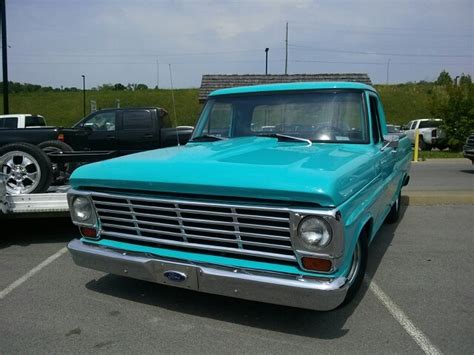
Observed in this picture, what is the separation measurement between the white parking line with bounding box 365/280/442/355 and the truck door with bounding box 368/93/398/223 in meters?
0.69

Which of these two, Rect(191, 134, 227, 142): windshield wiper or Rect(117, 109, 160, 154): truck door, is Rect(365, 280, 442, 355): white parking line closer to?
Rect(191, 134, 227, 142): windshield wiper

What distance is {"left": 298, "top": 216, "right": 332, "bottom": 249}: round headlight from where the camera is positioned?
2793mm

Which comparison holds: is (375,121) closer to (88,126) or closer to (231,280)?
(231,280)

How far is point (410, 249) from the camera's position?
5.45 m

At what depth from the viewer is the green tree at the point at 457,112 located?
21688 millimetres

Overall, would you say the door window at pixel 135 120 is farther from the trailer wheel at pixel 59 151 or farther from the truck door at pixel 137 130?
the trailer wheel at pixel 59 151

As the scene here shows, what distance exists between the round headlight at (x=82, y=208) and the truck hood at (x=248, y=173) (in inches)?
4.2

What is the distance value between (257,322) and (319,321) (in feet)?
1.57

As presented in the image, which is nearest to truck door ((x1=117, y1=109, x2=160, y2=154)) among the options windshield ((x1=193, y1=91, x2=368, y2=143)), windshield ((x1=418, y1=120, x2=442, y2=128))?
windshield ((x1=193, y1=91, x2=368, y2=143))

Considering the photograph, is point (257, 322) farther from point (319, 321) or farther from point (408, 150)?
point (408, 150)

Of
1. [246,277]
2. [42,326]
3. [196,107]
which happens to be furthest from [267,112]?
[196,107]

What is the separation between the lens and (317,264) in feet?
9.46

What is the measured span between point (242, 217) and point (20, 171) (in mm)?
3798

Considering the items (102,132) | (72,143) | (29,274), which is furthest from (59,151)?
(102,132)
